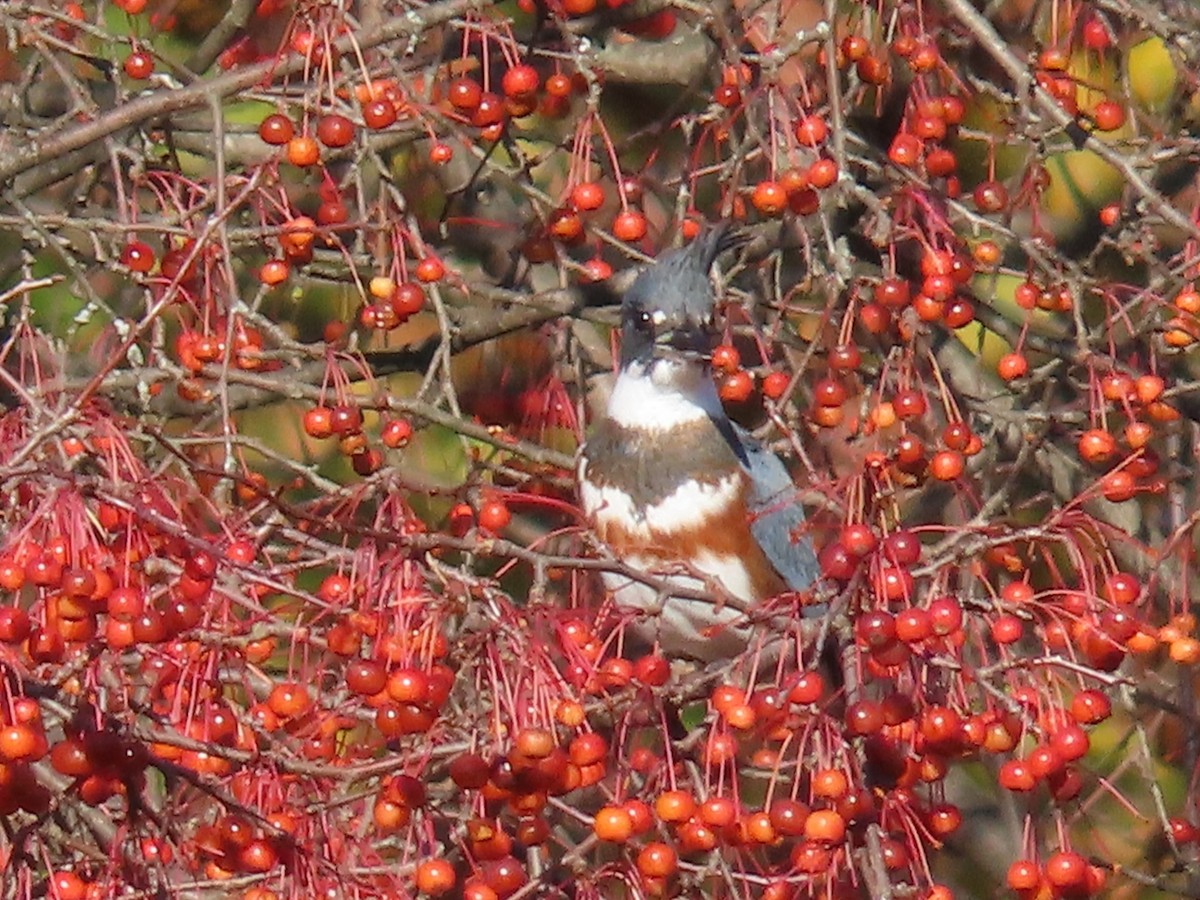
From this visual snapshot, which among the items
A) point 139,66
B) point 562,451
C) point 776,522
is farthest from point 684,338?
point 139,66

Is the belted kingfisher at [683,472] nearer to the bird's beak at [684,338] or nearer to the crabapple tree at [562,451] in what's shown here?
the bird's beak at [684,338]

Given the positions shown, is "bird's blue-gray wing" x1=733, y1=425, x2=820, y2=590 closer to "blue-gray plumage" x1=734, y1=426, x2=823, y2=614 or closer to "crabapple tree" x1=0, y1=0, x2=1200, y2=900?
"blue-gray plumage" x1=734, y1=426, x2=823, y2=614

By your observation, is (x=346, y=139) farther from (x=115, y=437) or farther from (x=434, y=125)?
(x=115, y=437)

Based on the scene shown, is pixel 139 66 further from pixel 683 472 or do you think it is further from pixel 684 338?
pixel 683 472

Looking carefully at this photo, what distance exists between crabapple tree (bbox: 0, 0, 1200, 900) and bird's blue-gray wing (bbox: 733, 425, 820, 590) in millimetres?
250

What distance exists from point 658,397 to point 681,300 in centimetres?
39

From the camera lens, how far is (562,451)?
14.4 ft

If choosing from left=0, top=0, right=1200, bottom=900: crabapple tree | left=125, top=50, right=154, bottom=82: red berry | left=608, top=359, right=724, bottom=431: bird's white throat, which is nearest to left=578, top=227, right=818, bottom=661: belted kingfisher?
left=608, top=359, right=724, bottom=431: bird's white throat

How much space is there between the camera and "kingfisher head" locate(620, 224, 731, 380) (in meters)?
3.70

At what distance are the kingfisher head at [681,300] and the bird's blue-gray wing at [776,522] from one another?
31 cm

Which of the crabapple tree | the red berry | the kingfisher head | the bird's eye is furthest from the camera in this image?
the bird's eye

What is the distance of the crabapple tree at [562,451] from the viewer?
233cm

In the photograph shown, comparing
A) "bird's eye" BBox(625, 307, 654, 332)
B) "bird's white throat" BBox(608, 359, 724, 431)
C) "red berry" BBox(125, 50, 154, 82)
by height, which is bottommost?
"bird's white throat" BBox(608, 359, 724, 431)

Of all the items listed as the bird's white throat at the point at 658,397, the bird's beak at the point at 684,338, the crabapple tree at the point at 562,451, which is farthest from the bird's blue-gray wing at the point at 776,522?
the bird's beak at the point at 684,338
